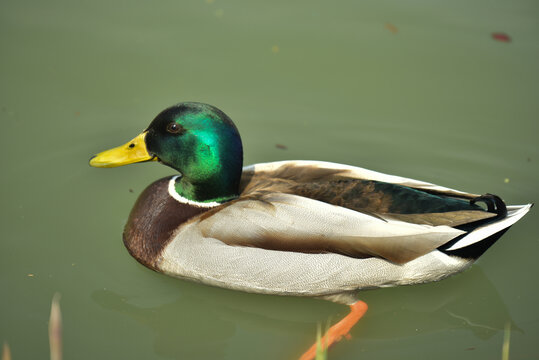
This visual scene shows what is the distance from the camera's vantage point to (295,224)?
14.4 ft

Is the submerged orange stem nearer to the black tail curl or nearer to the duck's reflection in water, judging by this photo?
the duck's reflection in water

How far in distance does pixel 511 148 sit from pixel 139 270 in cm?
356

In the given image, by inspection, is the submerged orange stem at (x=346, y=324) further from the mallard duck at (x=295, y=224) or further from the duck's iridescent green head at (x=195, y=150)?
the duck's iridescent green head at (x=195, y=150)

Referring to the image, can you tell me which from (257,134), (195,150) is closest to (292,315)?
(195,150)

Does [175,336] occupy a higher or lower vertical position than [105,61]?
lower

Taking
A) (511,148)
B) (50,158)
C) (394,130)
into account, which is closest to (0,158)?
(50,158)

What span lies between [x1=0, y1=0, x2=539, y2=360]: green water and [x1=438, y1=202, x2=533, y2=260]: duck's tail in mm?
565

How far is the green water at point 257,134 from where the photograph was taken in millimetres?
4594

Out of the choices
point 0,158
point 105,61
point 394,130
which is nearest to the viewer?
point 0,158

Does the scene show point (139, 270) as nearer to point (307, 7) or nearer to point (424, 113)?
point (424, 113)

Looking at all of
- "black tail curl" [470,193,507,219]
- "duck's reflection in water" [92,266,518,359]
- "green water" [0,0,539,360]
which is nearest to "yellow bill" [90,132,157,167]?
"green water" [0,0,539,360]

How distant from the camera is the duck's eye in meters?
4.64

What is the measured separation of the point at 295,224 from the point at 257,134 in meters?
2.05

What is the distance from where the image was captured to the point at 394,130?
6.39 meters
